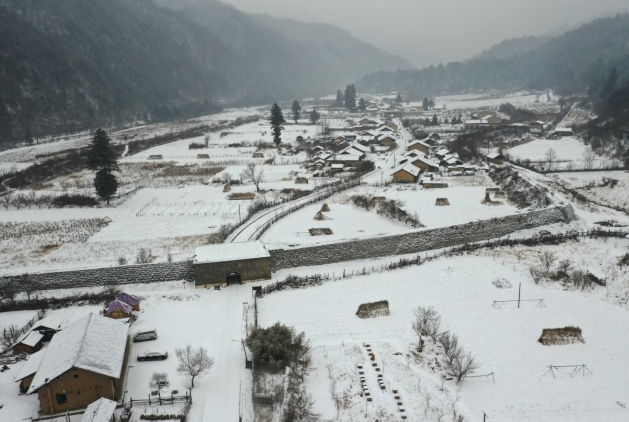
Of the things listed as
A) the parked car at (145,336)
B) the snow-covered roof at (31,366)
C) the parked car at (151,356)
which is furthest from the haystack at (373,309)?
the snow-covered roof at (31,366)

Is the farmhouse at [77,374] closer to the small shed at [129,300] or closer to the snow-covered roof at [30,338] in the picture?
the snow-covered roof at [30,338]

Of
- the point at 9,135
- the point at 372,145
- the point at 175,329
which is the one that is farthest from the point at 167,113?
the point at 175,329

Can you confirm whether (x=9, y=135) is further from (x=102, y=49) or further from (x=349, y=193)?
(x=349, y=193)

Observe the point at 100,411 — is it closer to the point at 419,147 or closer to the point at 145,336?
the point at 145,336

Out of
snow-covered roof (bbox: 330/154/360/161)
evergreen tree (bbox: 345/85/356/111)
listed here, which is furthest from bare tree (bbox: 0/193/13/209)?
evergreen tree (bbox: 345/85/356/111)

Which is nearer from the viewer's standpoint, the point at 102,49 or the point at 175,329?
the point at 175,329
